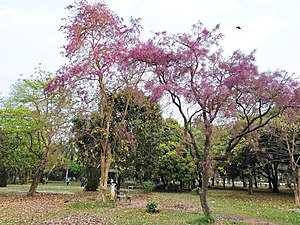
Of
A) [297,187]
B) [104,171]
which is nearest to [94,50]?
[104,171]

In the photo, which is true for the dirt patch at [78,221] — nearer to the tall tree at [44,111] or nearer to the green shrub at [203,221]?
the green shrub at [203,221]

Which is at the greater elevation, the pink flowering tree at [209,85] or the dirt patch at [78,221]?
the pink flowering tree at [209,85]

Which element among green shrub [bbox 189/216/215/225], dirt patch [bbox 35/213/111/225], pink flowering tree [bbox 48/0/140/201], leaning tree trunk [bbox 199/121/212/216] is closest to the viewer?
dirt patch [bbox 35/213/111/225]

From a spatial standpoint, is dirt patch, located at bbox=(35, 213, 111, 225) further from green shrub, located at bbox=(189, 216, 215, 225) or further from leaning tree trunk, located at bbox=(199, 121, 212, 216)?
leaning tree trunk, located at bbox=(199, 121, 212, 216)

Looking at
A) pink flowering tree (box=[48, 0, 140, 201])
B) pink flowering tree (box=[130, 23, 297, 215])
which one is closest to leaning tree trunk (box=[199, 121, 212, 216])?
pink flowering tree (box=[130, 23, 297, 215])

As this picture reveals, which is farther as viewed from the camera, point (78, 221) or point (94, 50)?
point (94, 50)

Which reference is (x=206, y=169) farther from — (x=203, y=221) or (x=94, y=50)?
(x=94, y=50)

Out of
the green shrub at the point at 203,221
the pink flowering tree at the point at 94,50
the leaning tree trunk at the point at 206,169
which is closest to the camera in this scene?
the green shrub at the point at 203,221

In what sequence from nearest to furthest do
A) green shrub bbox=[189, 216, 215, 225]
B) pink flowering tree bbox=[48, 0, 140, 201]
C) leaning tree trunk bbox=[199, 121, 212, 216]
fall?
green shrub bbox=[189, 216, 215, 225]
leaning tree trunk bbox=[199, 121, 212, 216]
pink flowering tree bbox=[48, 0, 140, 201]

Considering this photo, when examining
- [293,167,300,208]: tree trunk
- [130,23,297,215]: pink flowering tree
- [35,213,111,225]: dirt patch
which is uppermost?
[130,23,297,215]: pink flowering tree

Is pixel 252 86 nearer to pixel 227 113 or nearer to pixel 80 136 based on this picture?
pixel 227 113

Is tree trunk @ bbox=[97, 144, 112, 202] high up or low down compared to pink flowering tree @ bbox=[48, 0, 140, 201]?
down

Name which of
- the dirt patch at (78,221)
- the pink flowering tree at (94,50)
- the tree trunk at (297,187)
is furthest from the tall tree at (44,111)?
the tree trunk at (297,187)

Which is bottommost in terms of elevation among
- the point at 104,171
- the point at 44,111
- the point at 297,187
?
the point at 297,187
